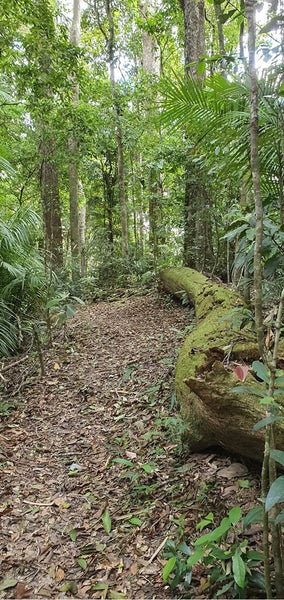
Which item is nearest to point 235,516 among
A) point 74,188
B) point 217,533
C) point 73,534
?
point 217,533

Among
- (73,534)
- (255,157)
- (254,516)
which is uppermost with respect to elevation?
(255,157)

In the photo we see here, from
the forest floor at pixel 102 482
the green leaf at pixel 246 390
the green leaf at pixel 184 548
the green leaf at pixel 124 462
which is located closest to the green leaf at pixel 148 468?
the forest floor at pixel 102 482

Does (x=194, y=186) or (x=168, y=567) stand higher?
(x=194, y=186)

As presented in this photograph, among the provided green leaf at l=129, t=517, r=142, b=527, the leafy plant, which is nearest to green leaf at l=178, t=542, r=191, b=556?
the leafy plant

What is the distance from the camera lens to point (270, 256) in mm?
1699

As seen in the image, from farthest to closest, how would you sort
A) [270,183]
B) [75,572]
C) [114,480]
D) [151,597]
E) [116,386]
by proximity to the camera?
[116,386], [114,480], [270,183], [75,572], [151,597]

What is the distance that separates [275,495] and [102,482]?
159cm

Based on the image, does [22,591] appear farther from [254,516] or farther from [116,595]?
[254,516]

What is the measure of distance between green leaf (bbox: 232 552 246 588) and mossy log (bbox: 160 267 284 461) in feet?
1.66

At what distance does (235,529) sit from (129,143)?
807cm

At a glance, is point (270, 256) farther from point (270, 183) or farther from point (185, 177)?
point (185, 177)

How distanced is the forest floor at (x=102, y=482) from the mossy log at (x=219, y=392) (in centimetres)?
15

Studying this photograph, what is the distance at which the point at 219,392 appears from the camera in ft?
6.02

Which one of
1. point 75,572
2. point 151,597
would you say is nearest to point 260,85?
point 151,597
